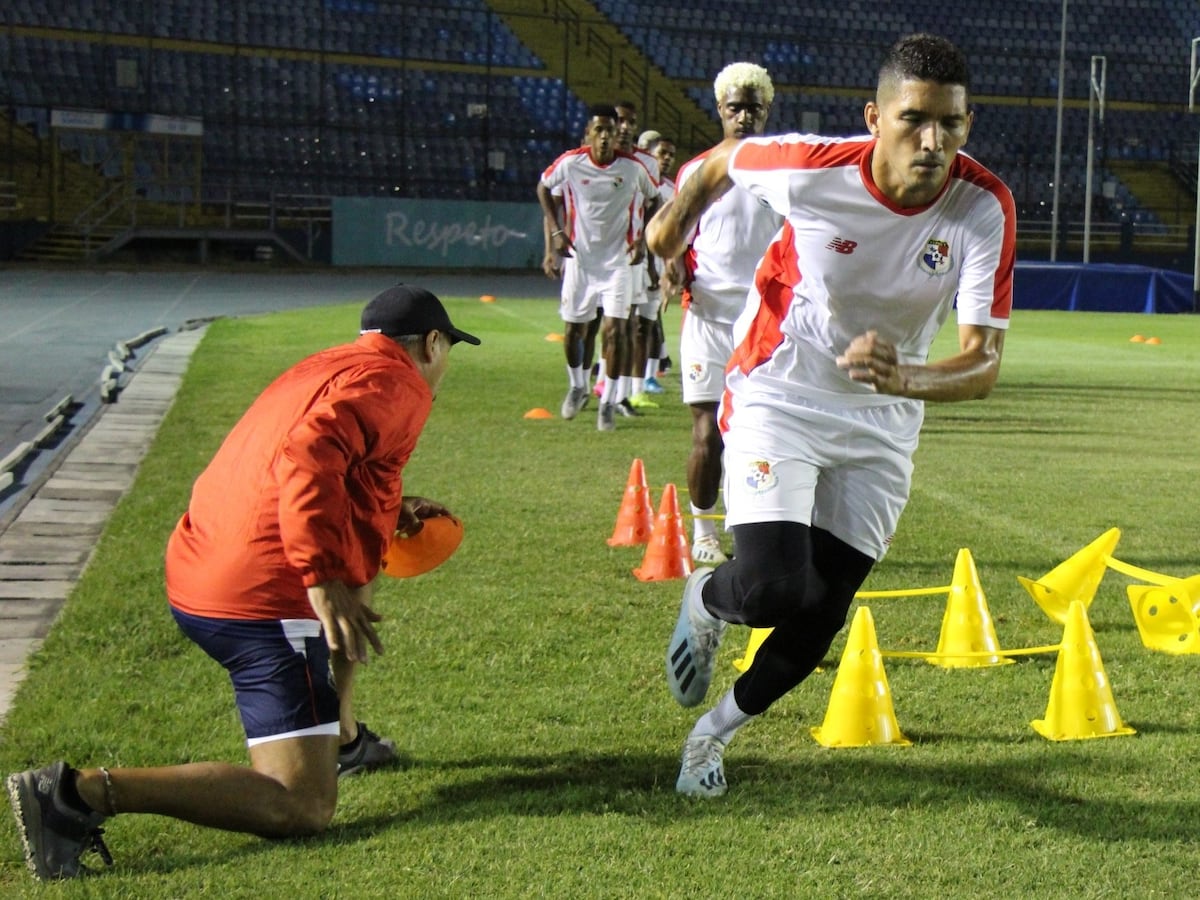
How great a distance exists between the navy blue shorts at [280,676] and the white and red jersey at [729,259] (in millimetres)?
4141

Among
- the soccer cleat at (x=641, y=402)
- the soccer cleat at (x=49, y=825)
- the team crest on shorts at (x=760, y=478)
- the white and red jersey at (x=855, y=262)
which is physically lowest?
the soccer cleat at (x=641, y=402)

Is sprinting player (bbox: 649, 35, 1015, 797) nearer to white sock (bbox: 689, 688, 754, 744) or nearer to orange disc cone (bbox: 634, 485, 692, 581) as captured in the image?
white sock (bbox: 689, 688, 754, 744)

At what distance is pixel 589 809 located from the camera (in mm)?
4066

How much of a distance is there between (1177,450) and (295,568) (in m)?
9.74

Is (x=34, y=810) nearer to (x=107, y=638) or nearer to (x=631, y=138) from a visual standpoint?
(x=107, y=638)

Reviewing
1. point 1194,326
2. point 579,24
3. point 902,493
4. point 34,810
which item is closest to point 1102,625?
point 902,493

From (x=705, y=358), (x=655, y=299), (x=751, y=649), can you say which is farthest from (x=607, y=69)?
(x=751, y=649)

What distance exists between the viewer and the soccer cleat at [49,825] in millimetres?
3559

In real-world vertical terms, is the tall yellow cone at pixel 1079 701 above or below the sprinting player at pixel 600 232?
below

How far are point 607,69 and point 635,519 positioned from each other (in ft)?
124

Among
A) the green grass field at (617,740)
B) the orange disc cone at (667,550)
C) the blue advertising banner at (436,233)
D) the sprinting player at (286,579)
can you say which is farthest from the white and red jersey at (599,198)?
the blue advertising banner at (436,233)

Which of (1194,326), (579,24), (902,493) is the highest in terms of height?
(579,24)

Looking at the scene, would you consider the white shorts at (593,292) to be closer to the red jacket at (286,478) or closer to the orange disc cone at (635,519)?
the orange disc cone at (635,519)

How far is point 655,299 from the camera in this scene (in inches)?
588
